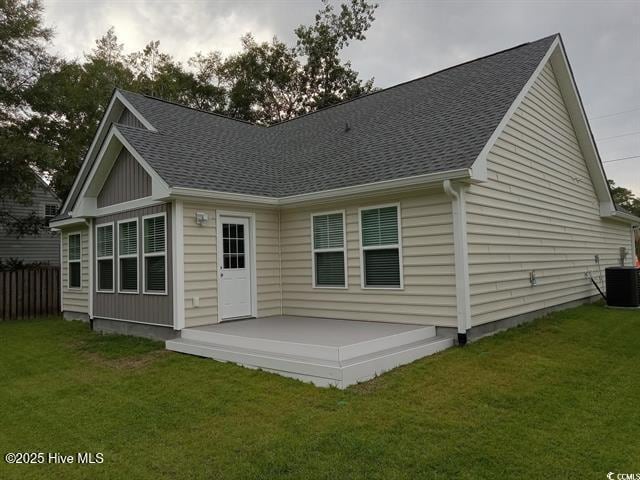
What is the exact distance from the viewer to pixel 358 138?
10.0m

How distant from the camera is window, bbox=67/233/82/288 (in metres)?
12.2

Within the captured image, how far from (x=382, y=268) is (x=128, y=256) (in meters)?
4.96

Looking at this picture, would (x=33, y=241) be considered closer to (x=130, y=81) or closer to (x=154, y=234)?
(x=130, y=81)

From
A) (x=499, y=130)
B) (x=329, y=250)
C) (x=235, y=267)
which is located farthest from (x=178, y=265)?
(x=499, y=130)

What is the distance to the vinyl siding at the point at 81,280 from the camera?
11.6 metres

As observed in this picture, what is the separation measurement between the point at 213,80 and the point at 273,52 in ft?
13.3

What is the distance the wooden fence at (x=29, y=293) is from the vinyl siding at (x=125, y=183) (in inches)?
221

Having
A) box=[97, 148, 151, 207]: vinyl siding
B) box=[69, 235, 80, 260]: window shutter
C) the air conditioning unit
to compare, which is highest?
box=[97, 148, 151, 207]: vinyl siding

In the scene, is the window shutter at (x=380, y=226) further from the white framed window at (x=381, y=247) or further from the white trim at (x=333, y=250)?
the white trim at (x=333, y=250)

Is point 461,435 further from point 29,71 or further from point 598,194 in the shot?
point 29,71

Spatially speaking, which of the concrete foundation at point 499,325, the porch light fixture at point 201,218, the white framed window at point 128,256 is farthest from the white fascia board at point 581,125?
the white framed window at point 128,256

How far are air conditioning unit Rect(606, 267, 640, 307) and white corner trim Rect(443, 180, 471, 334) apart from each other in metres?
6.45

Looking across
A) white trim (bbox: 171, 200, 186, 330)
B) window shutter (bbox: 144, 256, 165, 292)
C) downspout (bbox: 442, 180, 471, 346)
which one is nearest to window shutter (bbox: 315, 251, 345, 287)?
downspout (bbox: 442, 180, 471, 346)

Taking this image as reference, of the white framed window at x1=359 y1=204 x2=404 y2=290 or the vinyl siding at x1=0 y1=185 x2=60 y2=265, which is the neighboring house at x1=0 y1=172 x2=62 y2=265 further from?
the white framed window at x1=359 y1=204 x2=404 y2=290
